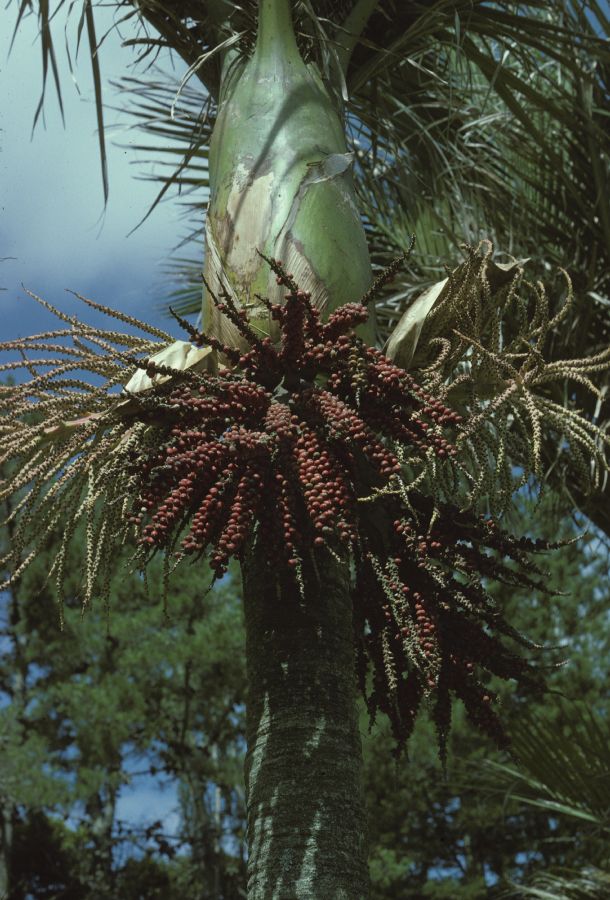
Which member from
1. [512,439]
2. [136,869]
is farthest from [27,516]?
[136,869]

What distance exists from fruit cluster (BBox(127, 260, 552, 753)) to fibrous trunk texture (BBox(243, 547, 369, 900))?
0.29 feet

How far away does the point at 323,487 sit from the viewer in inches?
79.7

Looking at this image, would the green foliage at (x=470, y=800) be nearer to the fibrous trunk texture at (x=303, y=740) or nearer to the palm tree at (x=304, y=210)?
the palm tree at (x=304, y=210)

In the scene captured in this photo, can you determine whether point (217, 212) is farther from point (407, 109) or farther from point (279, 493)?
point (407, 109)

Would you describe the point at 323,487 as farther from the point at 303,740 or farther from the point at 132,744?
the point at 132,744

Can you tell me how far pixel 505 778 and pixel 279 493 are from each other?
347 cm

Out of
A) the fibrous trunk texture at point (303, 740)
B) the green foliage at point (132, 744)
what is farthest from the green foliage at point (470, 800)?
the fibrous trunk texture at point (303, 740)

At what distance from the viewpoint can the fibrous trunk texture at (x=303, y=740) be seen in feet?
6.24

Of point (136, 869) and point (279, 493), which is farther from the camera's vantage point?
point (136, 869)

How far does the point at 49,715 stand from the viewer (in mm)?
14008

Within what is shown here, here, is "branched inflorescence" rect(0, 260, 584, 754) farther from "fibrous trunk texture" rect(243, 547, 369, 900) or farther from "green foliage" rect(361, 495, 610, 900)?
"green foliage" rect(361, 495, 610, 900)

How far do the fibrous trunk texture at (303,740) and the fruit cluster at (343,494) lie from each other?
88 millimetres

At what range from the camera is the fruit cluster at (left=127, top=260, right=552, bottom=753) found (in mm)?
2049

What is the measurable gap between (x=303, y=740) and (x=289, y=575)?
1.08ft
